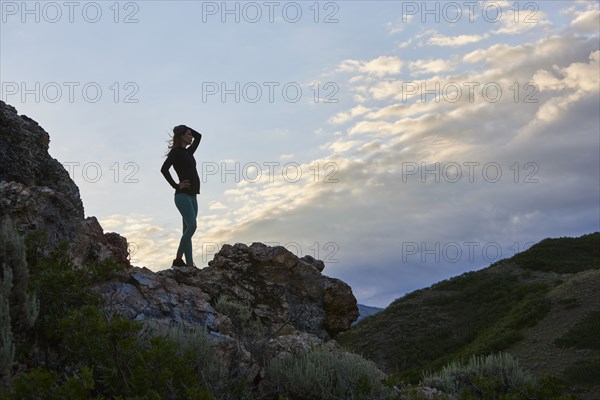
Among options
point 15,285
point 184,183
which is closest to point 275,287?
point 184,183

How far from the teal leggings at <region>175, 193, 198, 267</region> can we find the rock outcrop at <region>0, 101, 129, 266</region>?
57.5 inches

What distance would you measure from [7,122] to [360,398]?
24.1 feet

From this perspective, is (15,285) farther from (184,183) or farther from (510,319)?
(510,319)

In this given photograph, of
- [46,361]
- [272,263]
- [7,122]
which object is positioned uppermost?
[7,122]

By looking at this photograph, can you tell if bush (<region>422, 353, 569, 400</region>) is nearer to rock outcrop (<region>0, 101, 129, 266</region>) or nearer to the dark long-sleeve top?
rock outcrop (<region>0, 101, 129, 266</region>)

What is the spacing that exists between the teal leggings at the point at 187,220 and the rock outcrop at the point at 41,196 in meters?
1.46

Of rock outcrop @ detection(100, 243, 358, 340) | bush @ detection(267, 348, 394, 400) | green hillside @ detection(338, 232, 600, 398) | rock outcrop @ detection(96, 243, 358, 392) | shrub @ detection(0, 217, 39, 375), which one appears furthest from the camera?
green hillside @ detection(338, 232, 600, 398)

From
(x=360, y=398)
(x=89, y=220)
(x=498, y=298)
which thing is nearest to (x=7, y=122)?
(x=89, y=220)

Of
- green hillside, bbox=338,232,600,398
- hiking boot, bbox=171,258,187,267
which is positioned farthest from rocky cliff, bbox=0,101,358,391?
green hillside, bbox=338,232,600,398

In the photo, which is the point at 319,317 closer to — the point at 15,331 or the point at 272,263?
the point at 272,263

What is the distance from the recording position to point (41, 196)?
29.8ft

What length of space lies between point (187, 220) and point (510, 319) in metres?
28.0

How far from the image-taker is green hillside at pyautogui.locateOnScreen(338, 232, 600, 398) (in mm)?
30984

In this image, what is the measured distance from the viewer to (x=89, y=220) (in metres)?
10.6
